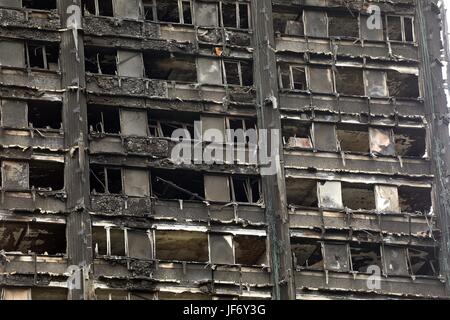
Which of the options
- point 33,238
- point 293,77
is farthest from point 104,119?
point 293,77

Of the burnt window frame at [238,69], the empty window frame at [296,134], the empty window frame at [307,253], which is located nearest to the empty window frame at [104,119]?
the burnt window frame at [238,69]

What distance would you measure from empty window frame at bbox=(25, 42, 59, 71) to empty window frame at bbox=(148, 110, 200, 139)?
517 cm

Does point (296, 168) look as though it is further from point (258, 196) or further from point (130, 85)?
point (130, 85)

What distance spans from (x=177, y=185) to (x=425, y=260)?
12.5m

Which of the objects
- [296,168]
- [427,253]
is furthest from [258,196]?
[427,253]

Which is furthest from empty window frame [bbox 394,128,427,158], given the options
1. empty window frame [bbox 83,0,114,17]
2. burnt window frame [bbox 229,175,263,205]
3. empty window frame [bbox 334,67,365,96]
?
empty window frame [bbox 83,0,114,17]

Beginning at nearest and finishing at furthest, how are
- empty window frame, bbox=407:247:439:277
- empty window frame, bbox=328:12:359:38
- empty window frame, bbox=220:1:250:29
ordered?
empty window frame, bbox=407:247:439:277 < empty window frame, bbox=220:1:250:29 < empty window frame, bbox=328:12:359:38

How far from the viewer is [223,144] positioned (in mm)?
99438

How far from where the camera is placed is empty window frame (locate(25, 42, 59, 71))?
9931cm

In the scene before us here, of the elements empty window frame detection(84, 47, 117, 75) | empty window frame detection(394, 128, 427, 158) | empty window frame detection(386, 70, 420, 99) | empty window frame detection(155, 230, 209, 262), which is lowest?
empty window frame detection(155, 230, 209, 262)

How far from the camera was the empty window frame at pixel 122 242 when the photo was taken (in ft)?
313

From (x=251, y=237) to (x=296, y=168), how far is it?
449 centimetres

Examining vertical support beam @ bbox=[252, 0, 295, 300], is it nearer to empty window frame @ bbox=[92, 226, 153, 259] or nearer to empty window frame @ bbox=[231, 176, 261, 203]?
empty window frame @ bbox=[231, 176, 261, 203]

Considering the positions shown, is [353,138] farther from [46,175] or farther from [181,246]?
[46,175]
